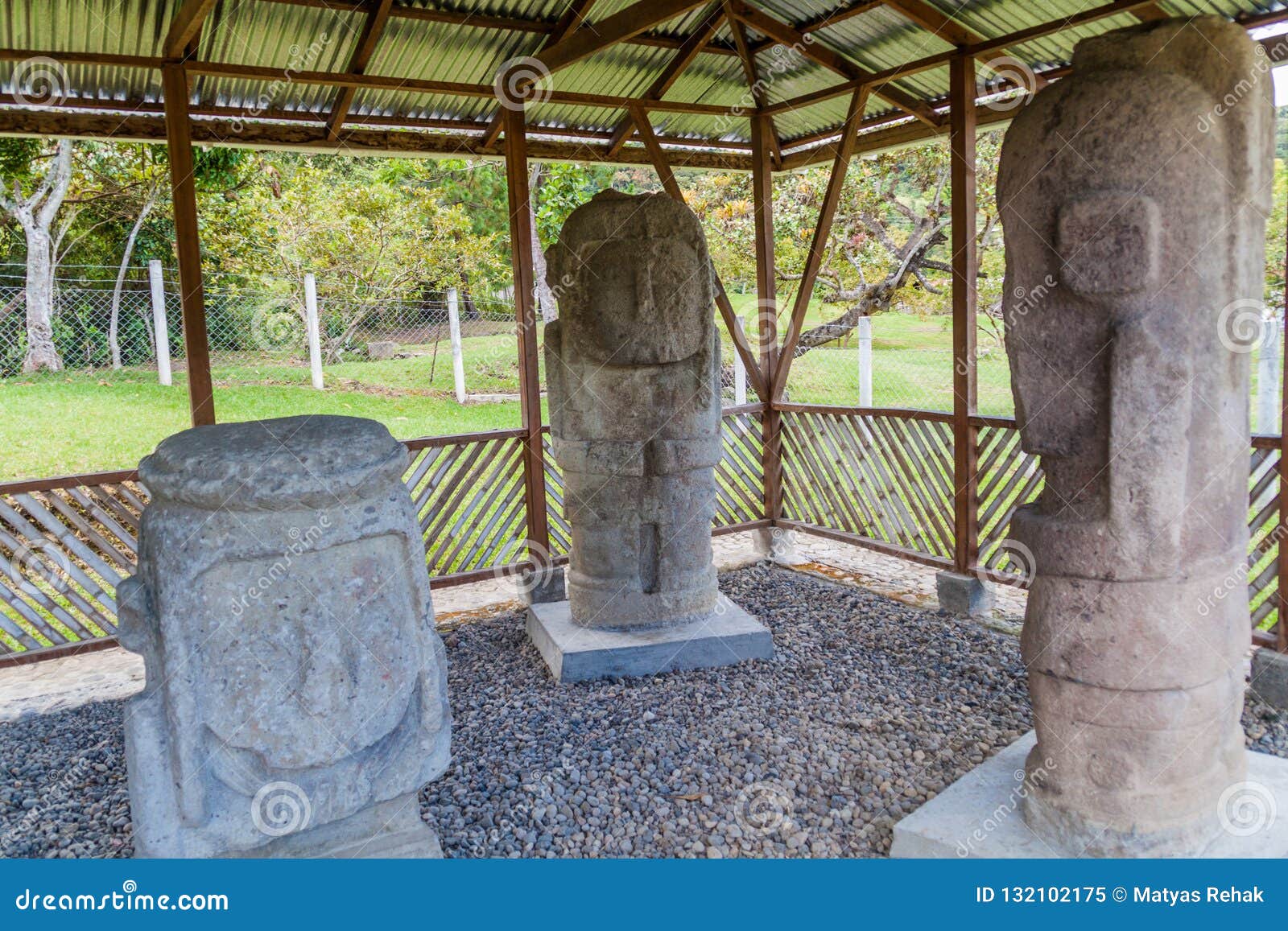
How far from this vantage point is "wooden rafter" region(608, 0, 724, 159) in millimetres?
6738

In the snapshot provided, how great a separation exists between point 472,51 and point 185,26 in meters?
1.99

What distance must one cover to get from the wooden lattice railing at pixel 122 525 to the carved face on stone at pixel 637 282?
4.52ft

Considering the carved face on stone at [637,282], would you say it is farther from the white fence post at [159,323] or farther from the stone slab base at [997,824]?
the white fence post at [159,323]

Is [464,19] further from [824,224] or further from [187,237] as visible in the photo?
[824,224]

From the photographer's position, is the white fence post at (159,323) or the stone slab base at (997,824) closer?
the stone slab base at (997,824)

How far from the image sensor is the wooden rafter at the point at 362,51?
19.3 feet

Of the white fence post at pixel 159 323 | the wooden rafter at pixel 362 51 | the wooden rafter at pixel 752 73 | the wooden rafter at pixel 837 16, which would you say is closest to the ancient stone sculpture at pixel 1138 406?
the wooden rafter at pixel 837 16

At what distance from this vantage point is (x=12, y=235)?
13.1 m

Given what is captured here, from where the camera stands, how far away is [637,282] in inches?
209

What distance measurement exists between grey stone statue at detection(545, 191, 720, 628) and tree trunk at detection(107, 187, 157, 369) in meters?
9.06

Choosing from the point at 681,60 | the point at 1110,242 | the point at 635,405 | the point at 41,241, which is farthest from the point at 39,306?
the point at 1110,242

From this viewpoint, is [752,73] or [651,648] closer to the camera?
[651,648]

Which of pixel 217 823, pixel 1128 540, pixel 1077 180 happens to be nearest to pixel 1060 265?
pixel 1077 180

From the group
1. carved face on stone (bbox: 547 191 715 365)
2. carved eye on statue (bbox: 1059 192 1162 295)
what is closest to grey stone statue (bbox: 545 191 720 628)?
carved face on stone (bbox: 547 191 715 365)
